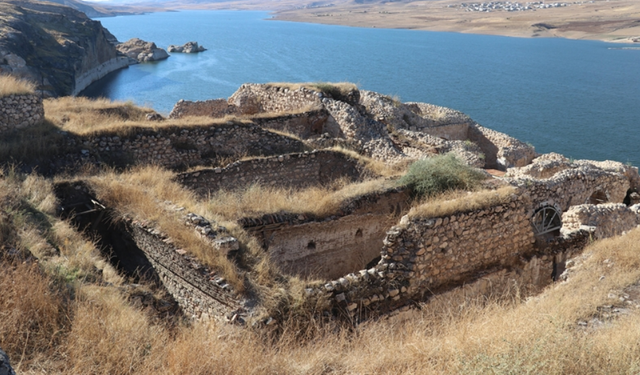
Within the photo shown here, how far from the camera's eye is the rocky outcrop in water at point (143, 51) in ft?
259

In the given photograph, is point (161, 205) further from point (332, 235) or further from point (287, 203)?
point (332, 235)

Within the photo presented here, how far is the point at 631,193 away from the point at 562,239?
26.9ft

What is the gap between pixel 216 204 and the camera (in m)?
10.1

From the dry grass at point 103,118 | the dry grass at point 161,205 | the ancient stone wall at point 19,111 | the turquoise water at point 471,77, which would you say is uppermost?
the ancient stone wall at point 19,111

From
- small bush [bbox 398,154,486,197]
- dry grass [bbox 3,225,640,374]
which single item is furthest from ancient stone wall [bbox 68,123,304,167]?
dry grass [bbox 3,225,640,374]

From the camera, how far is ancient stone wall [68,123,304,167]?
13.3 meters

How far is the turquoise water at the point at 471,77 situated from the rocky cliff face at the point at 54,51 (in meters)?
2.40

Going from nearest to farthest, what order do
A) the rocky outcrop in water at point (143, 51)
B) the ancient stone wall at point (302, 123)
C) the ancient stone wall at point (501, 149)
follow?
the ancient stone wall at point (302, 123), the ancient stone wall at point (501, 149), the rocky outcrop in water at point (143, 51)

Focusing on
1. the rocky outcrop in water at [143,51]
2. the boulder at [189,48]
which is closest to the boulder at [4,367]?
the rocky outcrop in water at [143,51]

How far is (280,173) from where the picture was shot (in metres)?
14.1

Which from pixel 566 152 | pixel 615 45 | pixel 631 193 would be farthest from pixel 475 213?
pixel 615 45

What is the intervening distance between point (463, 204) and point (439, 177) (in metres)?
2.39

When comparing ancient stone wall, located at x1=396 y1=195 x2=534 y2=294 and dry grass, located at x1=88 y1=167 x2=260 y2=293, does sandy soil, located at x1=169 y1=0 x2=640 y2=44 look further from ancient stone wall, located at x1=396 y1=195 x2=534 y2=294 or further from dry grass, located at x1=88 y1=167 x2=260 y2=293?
dry grass, located at x1=88 y1=167 x2=260 y2=293

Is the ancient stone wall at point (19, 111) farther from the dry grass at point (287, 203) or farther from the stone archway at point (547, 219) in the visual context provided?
the stone archway at point (547, 219)
